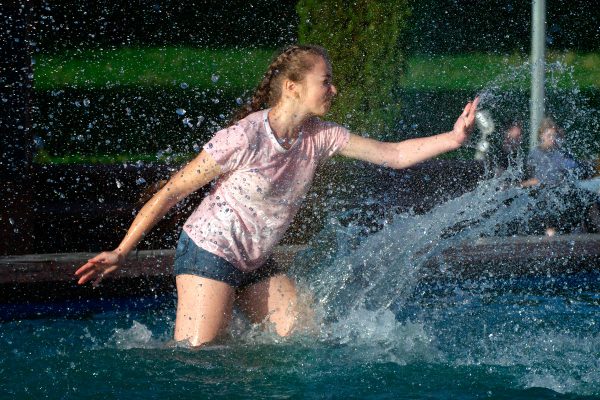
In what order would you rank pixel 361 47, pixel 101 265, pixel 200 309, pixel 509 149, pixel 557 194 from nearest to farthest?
pixel 101 265 → pixel 200 309 → pixel 557 194 → pixel 509 149 → pixel 361 47

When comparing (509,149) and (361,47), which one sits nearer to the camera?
(509,149)

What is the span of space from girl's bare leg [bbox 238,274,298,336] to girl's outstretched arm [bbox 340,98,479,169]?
68 cm

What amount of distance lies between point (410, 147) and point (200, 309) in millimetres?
1237

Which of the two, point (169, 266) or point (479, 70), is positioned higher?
point (479, 70)

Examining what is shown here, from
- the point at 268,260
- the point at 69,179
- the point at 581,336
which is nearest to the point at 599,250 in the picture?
the point at 581,336

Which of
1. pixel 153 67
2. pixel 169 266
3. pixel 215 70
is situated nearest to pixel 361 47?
pixel 169 266

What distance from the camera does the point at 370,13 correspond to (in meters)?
10.5

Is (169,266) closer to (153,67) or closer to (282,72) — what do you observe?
(282,72)

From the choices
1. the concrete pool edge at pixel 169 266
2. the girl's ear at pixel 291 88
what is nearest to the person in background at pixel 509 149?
the concrete pool edge at pixel 169 266

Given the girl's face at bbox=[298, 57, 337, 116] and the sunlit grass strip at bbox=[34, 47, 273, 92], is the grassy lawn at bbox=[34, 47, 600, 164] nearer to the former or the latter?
the sunlit grass strip at bbox=[34, 47, 273, 92]

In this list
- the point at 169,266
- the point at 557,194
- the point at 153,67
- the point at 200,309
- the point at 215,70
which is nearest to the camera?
the point at 200,309

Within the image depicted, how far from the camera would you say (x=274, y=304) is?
4398 mm

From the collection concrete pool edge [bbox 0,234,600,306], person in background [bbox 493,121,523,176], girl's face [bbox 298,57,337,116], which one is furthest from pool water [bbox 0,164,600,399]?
person in background [bbox 493,121,523,176]

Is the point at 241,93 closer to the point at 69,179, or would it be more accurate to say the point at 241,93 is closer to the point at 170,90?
the point at 170,90
